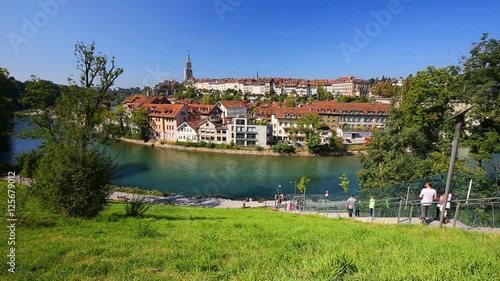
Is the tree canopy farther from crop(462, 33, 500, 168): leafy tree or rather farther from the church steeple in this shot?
the church steeple

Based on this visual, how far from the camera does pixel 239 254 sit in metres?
5.03

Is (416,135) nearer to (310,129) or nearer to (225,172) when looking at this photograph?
(225,172)

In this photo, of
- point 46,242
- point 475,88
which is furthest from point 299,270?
point 475,88

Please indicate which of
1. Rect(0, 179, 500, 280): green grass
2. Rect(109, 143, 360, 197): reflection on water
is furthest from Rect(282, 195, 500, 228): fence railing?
Rect(109, 143, 360, 197): reflection on water

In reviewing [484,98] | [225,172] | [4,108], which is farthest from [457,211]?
[4,108]

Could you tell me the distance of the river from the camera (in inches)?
1198

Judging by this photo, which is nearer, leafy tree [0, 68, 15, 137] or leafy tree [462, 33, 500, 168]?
leafy tree [462, 33, 500, 168]

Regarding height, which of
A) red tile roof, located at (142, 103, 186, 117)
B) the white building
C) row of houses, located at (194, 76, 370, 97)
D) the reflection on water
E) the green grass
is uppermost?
row of houses, located at (194, 76, 370, 97)

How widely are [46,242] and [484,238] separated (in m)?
9.38

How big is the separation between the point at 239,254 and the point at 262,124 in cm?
4619

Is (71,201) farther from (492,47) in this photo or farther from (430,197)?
(492,47)

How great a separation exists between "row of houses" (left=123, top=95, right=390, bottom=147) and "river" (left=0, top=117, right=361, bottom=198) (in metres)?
5.18

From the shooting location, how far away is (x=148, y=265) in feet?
14.5

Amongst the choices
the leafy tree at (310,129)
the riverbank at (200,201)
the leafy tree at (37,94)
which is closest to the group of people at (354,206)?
the riverbank at (200,201)
